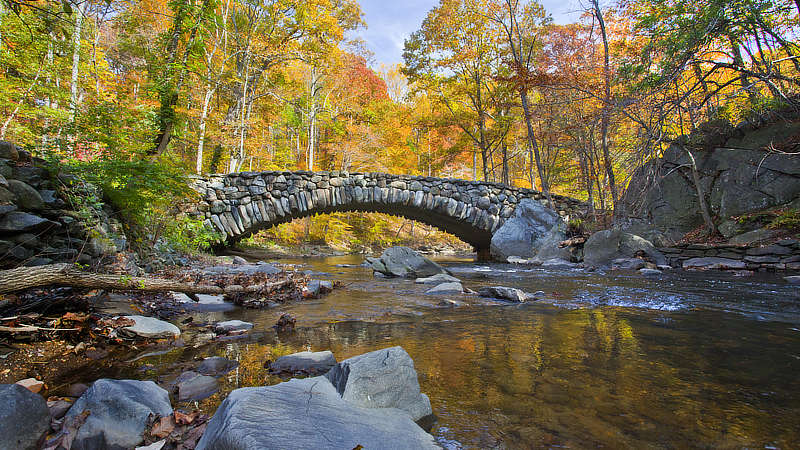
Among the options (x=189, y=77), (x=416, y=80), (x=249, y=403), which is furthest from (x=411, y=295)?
(x=416, y=80)

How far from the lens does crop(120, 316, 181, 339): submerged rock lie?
257cm

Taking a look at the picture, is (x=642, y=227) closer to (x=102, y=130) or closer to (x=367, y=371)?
(x=367, y=371)

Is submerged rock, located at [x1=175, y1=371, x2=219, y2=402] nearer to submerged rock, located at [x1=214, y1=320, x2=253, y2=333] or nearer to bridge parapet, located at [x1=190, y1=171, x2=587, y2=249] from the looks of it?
submerged rock, located at [x1=214, y1=320, x2=253, y2=333]

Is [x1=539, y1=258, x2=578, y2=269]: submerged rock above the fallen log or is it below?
below

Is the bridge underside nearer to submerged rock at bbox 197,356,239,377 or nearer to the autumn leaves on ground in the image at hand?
the autumn leaves on ground

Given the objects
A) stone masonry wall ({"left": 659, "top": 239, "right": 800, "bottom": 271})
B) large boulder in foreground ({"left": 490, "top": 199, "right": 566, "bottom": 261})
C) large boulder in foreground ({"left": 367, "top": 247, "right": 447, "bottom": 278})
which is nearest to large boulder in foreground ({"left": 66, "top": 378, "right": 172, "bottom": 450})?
large boulder in foreground ({"left": 367, "top": 247, "right": 447, "bottom": 278})

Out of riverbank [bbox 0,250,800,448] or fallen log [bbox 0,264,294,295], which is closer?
riverbank [bbox 0,250,800,448]

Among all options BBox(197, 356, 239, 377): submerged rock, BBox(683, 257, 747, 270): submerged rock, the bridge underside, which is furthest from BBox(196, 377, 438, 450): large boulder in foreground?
the bridge underside

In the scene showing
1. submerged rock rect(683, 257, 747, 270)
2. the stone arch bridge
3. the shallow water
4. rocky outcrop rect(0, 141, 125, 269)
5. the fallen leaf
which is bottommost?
the shallow water

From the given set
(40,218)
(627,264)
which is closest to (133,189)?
(40,218)

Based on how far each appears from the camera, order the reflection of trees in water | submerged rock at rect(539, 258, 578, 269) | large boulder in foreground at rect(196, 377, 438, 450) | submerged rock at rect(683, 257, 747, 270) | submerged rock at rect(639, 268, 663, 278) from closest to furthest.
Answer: large boulder in foreground at rect(196, 377, 438, 450)
the reflection of trees in water
submerged rock at rect(639, 268, 663, 278)
submerged rock at rect(683, 257, 747, 270)
submerged rock at rect(539, 258, 578, 269)

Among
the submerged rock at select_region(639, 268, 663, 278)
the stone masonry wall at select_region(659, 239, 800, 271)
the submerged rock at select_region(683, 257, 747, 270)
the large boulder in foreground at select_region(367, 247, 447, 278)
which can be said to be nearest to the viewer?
the stone masonry wall at select_region(659, 239, 800, 271)

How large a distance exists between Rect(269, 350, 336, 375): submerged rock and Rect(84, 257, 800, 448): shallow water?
5.2 inches

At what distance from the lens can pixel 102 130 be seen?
4.49 metres
